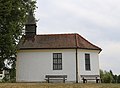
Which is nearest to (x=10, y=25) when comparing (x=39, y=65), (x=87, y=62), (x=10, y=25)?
(x=10, y=25)

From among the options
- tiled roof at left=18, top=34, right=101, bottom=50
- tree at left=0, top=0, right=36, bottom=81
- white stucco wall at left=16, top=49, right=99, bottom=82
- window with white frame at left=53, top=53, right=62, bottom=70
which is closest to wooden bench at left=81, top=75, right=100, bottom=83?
white stucco wall at left=16, top=49, right=99, bottom=82

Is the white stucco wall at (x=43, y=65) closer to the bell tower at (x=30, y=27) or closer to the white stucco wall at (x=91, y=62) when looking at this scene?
the white stucco wall at (x=91, y=62)

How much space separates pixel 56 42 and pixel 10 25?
6686mm

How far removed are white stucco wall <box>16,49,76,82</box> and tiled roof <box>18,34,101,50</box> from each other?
0.59m

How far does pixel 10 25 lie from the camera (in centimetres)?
2633

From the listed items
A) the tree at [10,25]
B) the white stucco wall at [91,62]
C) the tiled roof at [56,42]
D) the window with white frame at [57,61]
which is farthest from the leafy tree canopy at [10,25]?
the white stucco wall at [91,62]

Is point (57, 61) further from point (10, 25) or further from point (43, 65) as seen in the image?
point (10, 25)

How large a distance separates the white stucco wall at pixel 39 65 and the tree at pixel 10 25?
1.68 m

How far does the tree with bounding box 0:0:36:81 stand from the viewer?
2597 centimetres

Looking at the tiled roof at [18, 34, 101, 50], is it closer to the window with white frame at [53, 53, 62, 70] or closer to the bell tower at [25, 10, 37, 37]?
the bell tower at [25, 10, 37, 37]

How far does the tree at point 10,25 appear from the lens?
26.0 meters

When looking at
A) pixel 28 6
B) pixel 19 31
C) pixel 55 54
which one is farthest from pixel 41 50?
pixel 28 6

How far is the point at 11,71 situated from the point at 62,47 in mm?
6553

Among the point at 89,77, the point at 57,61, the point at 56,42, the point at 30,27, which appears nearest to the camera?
the point at 89,77
